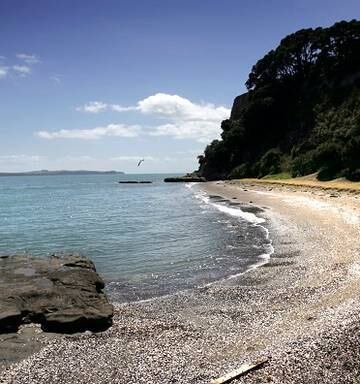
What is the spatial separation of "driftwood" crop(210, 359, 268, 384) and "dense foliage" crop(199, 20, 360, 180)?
225 ft

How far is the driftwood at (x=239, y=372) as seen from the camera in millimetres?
7625

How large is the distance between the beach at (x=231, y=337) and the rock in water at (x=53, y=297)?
18.7 inches

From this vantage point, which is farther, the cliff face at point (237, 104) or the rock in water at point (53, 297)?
the cliff face at point (237, 104)

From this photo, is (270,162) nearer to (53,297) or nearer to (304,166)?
(304,166)

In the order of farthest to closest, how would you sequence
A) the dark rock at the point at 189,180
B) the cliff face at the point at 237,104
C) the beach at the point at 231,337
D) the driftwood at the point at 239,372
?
the cliff face at the point at 237,104, the dark rock at the point at 189,180, the beach at the point at 231,337, the driftwood at the point at 239,372

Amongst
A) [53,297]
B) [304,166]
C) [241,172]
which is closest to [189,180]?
[241,172]

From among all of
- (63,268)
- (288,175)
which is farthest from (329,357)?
(288,175)

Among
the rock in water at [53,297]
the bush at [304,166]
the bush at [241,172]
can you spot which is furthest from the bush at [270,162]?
the rock in water at [53,297]

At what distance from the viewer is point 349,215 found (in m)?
28.3

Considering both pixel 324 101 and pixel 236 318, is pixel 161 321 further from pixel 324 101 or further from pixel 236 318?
pixel 324 101

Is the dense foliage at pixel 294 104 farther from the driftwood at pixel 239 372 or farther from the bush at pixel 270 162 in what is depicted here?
the driftwood at pixel 239 372

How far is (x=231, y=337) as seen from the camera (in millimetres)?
9969

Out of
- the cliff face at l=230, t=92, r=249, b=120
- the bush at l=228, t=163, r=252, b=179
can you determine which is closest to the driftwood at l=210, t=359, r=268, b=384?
the bush at l=228, t=163, r=252, b=179

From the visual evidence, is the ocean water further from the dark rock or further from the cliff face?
the cliff face
